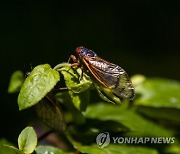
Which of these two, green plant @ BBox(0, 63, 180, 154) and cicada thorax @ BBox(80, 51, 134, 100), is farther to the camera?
cicada thorax @ BBox(80, 51, 134, 100)

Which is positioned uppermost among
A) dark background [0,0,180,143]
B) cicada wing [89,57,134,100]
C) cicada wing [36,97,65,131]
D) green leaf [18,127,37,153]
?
dark background [0,0,180,143]

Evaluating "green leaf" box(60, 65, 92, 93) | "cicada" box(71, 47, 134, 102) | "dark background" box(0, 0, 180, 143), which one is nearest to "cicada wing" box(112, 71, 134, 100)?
"cicada" box(71, 47, 134, 102)

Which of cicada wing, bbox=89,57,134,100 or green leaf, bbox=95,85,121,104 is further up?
cicada wing, bbox=89,57,134,100

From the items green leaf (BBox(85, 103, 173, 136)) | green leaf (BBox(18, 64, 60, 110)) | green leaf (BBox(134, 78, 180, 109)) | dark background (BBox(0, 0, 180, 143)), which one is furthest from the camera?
dark background (BBox(0, 0, 180, 143))

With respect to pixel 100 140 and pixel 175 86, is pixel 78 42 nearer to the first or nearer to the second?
pixel 175 86

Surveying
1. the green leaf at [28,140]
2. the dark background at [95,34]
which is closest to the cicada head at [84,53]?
the green leaf at [28,140]

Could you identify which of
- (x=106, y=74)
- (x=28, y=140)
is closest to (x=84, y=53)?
(x=106, y=74)

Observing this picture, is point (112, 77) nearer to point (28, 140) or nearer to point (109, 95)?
point (109, 95)

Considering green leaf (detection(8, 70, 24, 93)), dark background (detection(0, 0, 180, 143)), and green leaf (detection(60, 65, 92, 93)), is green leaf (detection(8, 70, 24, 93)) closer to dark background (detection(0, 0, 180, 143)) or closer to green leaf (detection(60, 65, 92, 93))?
green leaf (detection(60, 65, 92, 93))
